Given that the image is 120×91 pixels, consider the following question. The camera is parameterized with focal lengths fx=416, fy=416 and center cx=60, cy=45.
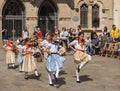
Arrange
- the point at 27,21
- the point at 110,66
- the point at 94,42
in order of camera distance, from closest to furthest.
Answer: the point at 110,66, the point at 94,42, the point at 27,21

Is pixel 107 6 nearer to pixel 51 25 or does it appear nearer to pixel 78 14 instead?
pixel 78 14

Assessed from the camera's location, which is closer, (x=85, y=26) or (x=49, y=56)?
(x=49, y=56)

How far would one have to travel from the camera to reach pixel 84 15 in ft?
115

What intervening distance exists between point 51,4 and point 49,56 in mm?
18529

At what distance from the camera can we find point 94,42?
27062 mm

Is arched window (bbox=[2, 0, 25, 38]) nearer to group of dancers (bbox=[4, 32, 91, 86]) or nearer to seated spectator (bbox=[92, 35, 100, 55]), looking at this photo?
seated spectator (bbox=[92, 35, 100, 55])

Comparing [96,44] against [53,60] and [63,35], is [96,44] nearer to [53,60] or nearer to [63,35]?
[63,35]

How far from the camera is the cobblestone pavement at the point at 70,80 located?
49.7ft

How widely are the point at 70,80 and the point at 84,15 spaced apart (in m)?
18.6

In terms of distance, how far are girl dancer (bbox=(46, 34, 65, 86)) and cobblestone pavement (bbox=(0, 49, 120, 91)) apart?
57 cm

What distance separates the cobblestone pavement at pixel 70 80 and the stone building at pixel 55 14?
10780 mm

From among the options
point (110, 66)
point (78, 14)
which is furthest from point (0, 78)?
point (78, 14)

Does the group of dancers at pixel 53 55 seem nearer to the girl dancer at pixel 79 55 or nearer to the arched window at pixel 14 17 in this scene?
the girl dancer at pixel 79 55

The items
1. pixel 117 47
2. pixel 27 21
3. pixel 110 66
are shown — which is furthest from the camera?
pixel 27 21
